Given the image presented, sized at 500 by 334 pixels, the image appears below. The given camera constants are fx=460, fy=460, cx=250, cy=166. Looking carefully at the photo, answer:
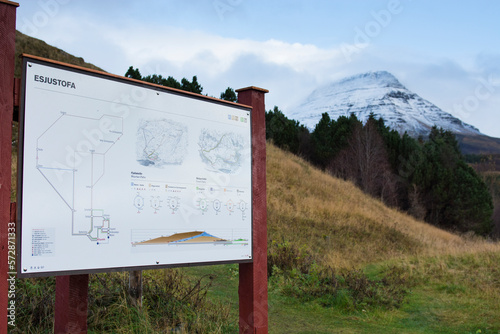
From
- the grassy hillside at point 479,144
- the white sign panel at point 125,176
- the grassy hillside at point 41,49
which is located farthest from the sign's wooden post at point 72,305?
the grassy hillside at point 479,144

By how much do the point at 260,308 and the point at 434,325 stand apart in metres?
3.39

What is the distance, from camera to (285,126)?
1449 inches

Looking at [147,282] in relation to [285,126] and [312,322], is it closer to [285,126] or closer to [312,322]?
[312,322]

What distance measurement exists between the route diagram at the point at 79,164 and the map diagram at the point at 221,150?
1006mm

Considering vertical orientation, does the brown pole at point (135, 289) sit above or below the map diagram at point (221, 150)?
below

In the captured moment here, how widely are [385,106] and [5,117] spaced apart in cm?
14420

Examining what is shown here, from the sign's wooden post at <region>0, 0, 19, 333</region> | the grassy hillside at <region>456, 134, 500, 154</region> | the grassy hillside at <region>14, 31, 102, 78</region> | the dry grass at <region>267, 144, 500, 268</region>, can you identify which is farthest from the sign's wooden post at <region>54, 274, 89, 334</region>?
the grassy hillside at <region>456, 134, 500, 154</region>

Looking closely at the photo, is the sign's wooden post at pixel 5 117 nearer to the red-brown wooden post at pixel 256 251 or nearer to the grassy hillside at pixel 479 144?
the red-brown wooden post at pixel 256 251

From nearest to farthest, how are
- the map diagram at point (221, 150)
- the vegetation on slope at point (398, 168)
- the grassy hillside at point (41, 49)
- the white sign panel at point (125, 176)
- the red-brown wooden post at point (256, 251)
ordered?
the white sign panel at point (125, 176), the map diagram at point (221, 150), the red-brown wooden post at point (256, 251), the grassy hillside at point (41, 49), the vegetation on slope at point (398, 168)

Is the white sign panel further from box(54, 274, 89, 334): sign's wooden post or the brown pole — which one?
the brown pole

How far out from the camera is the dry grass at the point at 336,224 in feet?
46.1

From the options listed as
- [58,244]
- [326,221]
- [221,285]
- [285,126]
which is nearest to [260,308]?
[58,244]

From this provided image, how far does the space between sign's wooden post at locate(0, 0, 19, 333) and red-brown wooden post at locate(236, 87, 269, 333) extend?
236cm

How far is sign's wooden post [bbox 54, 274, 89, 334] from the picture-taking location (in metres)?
4.28
